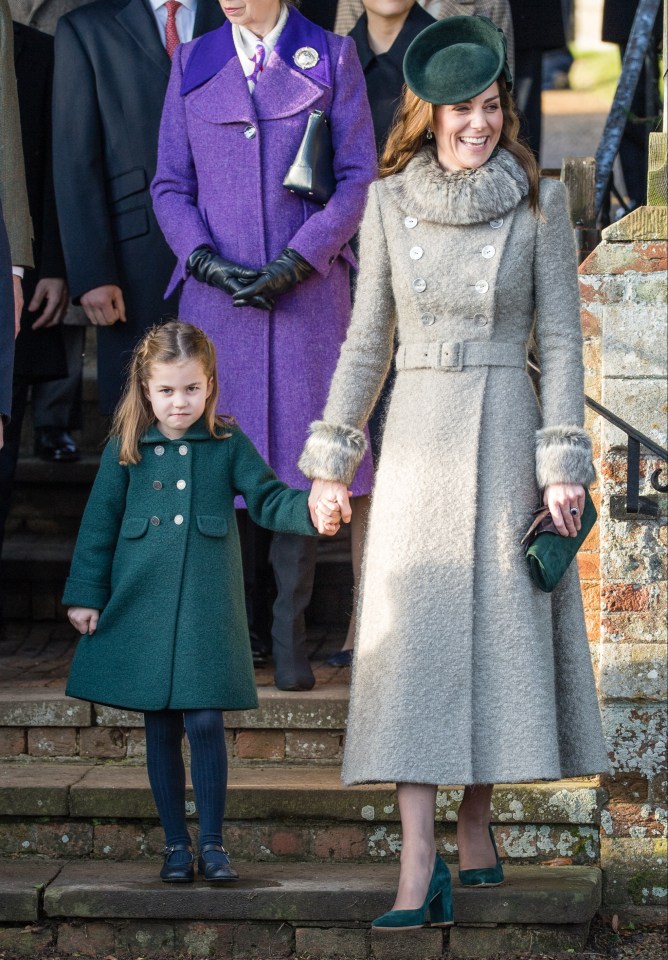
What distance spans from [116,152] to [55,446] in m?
1.69

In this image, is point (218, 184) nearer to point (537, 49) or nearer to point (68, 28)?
point (68, 28)

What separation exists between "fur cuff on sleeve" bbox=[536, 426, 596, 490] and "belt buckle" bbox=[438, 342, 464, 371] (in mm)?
257

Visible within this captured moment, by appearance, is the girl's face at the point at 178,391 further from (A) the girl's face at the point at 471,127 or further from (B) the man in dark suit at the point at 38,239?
(B) the man in dark suit at the point at 38,239

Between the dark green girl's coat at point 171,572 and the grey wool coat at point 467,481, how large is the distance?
270 millimetres

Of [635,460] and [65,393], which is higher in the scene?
[65,393]

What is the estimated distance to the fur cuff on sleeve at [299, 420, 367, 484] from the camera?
12.3ft

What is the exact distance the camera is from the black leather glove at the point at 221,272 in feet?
15.3

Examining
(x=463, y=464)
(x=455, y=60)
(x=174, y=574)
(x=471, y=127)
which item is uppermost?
(x=455, y=60)

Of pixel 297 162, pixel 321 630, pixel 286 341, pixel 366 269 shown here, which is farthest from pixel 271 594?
pixel 366 269

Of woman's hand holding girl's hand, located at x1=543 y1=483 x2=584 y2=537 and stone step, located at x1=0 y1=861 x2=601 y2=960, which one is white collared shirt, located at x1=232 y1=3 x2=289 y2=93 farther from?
stone step, located at x1=0 y1=861 x2=601 y2=960

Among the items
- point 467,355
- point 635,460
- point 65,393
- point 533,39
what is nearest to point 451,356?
point 467,355

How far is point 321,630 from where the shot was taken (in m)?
5.91

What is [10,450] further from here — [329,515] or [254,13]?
[329,515]

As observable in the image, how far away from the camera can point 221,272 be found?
183 inches
